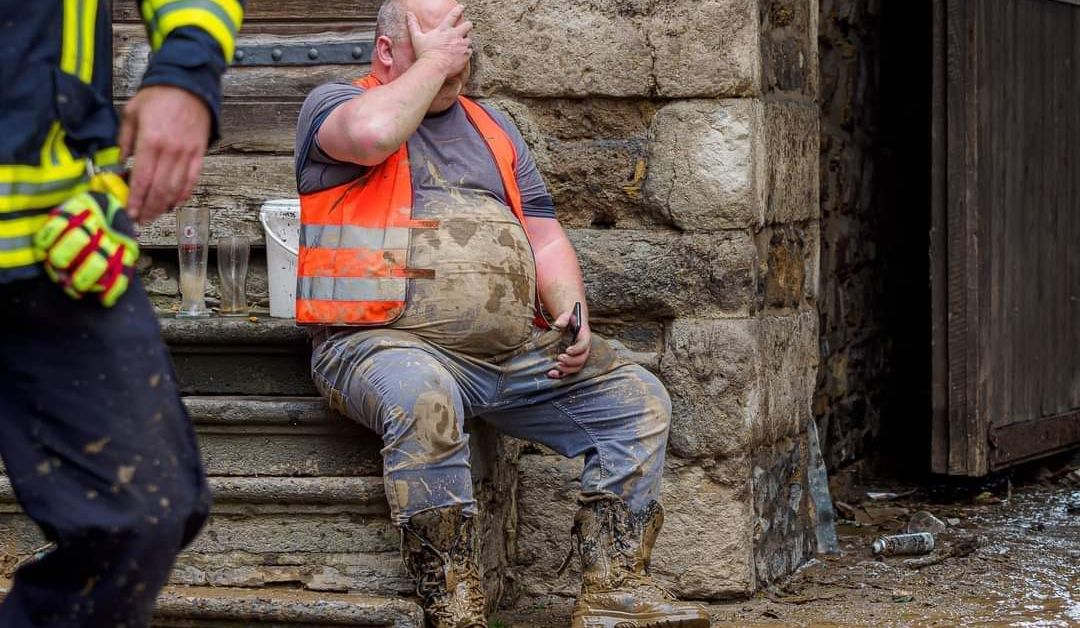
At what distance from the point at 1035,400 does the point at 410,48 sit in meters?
3.32

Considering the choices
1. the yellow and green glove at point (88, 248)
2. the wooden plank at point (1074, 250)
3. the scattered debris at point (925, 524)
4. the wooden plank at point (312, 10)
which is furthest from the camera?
the wooden plank at point (1074, 250)

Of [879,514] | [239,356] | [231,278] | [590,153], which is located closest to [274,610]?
[239,356]

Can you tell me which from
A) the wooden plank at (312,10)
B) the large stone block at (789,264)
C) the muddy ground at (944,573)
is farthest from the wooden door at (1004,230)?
the wooden plank at (312,10)

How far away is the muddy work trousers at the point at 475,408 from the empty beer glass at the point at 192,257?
727 mm

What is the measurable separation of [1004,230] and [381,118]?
304cm

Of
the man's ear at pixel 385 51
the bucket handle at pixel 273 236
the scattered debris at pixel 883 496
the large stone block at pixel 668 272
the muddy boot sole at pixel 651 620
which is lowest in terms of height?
the scattered debris at pixel 883 496

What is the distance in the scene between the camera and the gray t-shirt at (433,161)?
3.56 m

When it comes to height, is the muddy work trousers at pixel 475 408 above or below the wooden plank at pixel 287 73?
below

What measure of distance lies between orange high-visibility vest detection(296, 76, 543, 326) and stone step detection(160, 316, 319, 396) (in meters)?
0.37

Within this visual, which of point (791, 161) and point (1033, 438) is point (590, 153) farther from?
point (1033, 438)

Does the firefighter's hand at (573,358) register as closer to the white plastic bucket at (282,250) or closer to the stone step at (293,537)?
the stone step at (293,537)

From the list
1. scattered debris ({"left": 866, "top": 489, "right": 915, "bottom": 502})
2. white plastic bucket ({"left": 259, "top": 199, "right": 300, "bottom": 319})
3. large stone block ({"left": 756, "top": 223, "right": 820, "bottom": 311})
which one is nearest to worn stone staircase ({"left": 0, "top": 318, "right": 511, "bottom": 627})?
white plastic bucket ({"left": 259, "top": 199, "right": 300, "bottom": 319})

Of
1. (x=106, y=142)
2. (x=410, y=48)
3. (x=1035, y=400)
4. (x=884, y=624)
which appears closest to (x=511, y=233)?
(x=410, y=48)

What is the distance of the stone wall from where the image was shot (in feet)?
13.5
